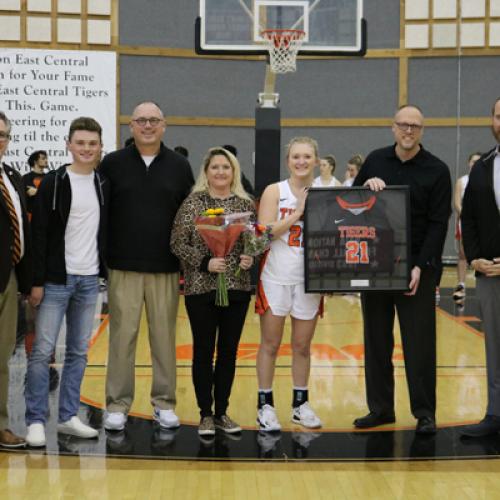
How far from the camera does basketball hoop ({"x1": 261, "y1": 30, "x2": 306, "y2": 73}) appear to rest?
29.0 ft

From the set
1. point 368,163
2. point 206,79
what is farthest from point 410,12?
point 368,163

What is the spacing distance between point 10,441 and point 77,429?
0.37 meters

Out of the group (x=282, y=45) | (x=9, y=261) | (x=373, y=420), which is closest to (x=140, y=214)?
(x=9, y=261)

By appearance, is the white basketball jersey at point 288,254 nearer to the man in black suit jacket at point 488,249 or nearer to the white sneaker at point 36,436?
the man in black suit jacket at point 488,249

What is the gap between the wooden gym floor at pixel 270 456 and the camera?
3.89m

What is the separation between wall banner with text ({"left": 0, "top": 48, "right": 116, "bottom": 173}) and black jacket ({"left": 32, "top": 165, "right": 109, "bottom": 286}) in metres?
9.94

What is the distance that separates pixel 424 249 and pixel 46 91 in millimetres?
10980

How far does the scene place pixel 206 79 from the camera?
594 inches

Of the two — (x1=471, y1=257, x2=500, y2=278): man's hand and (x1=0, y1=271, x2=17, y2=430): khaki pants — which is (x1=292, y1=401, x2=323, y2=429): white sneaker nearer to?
(x1=471, y1=257, x2=500, y2=278): man's hand

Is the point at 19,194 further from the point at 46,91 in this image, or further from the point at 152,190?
the point at 46,91

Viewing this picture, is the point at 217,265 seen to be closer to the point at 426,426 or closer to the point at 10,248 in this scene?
the point at 10,248

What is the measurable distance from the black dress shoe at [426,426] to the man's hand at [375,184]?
4.41 feet

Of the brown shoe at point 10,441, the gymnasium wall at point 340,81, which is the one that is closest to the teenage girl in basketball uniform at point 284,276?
the brown shoe at point 10,441

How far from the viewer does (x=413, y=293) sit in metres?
4.80
